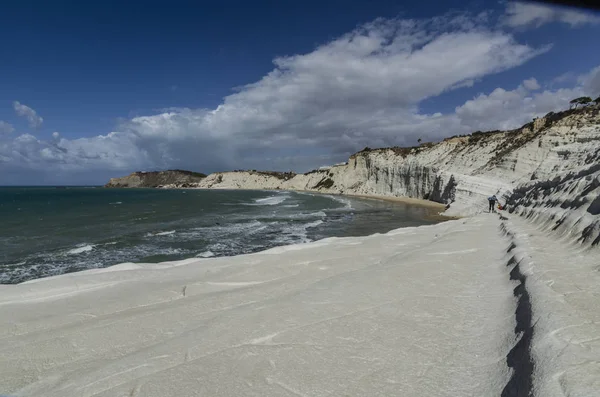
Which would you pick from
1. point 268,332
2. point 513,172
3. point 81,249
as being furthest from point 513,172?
point 268,332

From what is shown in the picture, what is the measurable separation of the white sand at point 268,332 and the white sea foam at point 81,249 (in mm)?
11339

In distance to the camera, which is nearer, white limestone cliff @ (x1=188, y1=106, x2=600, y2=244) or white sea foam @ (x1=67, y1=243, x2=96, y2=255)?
white limestone cliff @ (x1=188, y1=106, x2=600, y2=244)

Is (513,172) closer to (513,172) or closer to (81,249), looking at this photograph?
(513,172)

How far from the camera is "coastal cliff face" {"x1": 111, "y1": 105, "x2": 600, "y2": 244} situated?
10.6m

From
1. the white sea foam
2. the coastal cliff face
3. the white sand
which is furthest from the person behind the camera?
the white sea foam

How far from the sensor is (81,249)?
58.7ft

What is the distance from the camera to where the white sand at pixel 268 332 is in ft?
10.2

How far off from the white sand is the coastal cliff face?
4.21m

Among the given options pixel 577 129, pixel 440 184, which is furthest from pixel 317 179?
pixel 577 129

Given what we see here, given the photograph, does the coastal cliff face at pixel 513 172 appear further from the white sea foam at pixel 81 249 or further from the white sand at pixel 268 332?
the white sea foam at pixel 81 249

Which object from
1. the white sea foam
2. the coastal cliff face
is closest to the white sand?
the coastal cliff face

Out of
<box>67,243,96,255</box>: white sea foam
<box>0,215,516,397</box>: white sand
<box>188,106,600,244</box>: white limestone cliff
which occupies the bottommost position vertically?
<box>67,243,96,255</box>: white sea foam

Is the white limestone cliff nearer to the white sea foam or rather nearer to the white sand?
the white sand

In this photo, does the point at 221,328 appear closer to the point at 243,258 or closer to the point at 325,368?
the point at 325,368
